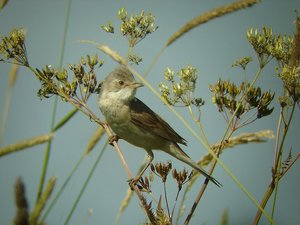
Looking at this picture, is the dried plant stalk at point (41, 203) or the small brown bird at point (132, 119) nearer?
the dried plant stalk at point (41, 203)

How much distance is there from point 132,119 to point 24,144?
2382 millimetres

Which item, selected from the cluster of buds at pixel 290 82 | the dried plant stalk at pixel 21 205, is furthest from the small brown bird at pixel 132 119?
the dried plant stalk at pixel 21 205

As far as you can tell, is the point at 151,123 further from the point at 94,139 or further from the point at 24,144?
the point at 24,144

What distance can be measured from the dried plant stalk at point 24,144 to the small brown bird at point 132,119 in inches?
77.1

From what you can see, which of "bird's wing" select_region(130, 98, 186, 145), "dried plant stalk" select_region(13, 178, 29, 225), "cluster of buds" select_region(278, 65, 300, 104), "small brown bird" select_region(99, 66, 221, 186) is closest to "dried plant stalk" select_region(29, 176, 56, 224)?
"dried plant stalk" select_region(13, 178, 29, 225)

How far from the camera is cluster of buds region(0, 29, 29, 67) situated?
10.8 feet

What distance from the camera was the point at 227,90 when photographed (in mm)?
3127

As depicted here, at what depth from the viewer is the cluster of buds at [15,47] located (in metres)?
3.30

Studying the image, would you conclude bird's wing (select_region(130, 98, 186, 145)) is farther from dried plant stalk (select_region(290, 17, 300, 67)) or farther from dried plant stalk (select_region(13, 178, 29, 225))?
dried plant stalk (select_region(13, 178, 29, 225))

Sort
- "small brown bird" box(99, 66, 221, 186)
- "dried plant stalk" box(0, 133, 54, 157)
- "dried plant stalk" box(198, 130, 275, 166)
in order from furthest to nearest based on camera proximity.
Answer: "small brown bird" box(99, 66, 221, 186) < "dried plant stalk" box(198, 130, 275, 166) < "dried plant stalk" box(0, 133, 54, 157)

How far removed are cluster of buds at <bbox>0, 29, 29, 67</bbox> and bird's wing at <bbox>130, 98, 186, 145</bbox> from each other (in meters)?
1.71

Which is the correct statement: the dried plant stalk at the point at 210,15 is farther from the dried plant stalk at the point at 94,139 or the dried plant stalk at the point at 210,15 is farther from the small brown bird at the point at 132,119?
the small brown bird at the point at 132,119

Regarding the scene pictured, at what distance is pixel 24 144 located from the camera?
2.41 meters

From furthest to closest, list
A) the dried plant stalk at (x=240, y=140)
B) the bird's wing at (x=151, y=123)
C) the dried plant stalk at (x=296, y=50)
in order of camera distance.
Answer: the bird's wing at (x=151, y=123) → the dried plant stalk at (x=240, y=140) → the dried plant stalk at (x=296, y=50)
